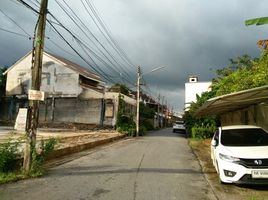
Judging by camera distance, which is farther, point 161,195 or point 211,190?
point 211,190

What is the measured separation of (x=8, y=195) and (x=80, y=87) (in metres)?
31.6

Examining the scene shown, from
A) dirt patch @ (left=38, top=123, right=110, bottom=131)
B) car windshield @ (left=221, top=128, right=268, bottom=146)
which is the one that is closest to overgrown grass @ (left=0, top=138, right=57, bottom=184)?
car windshield @ (left=221, top=128, right=268, bottom=146)

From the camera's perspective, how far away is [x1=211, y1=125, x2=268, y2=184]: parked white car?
8133 mm

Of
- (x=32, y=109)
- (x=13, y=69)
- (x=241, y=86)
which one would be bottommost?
(x=32, y=109)

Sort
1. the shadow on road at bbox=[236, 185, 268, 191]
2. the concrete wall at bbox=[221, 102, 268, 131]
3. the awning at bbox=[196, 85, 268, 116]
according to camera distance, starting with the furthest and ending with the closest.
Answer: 1. the concrete wall at bbox=[221, 102, 268, 131]
2. the awning at bbox=[196, 85, 268, 116]
3. the shadow on road at bbox=[236, 185, 268, 191]

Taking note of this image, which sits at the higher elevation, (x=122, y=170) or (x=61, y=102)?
(x=61, y=102)

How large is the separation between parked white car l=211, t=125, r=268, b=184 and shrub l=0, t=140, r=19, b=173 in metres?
6.06

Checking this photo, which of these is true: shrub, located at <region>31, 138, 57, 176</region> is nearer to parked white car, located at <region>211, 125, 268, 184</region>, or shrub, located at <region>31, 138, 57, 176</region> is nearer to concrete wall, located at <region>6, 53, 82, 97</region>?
parked white car, located at <region>211, 125, 268, 184</region>

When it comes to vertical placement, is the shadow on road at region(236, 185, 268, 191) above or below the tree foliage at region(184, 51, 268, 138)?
below

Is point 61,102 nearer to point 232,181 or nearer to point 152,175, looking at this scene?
point 152,175

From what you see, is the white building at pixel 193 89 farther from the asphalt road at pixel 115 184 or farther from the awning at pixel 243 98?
the asphalt road at pixel 115 184

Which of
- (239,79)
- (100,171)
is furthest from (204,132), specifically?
(100,171)

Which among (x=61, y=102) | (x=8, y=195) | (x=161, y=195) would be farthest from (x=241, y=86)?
(x=61, y=102)

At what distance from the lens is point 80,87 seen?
3875 centimetres
